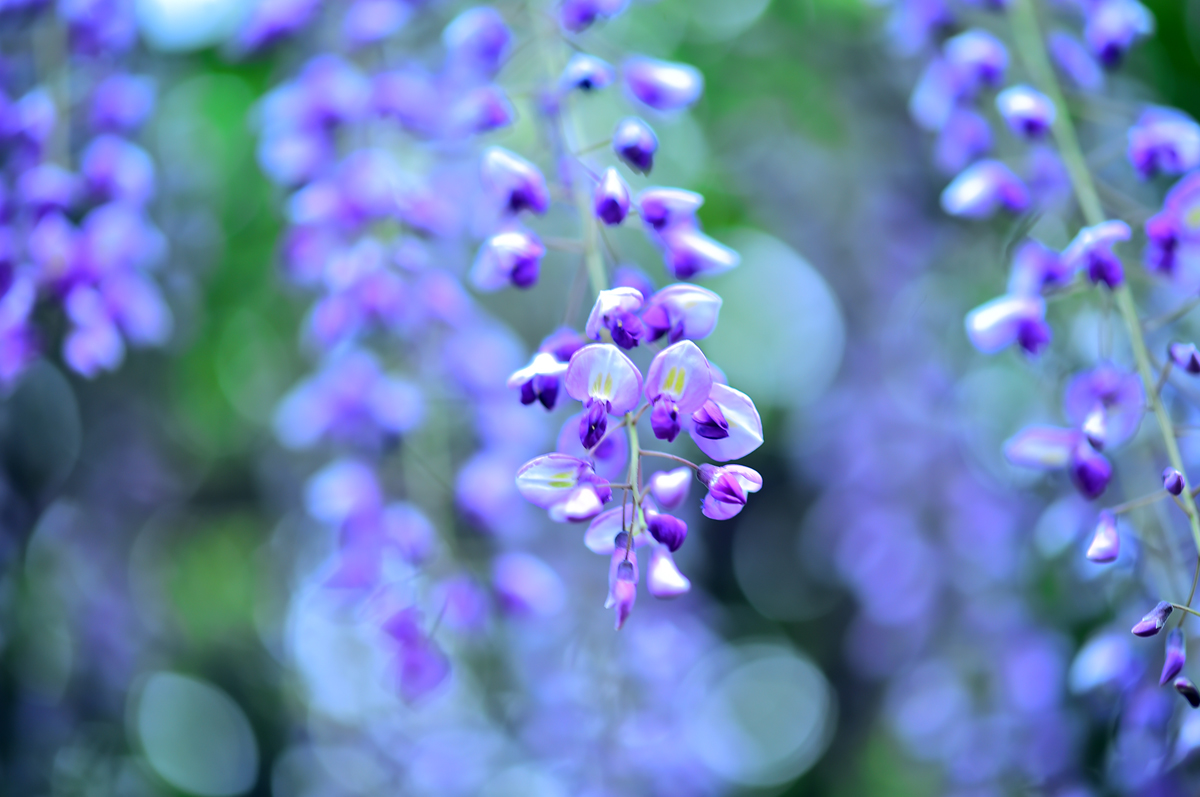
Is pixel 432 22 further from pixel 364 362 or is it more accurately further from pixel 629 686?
pixel 629 686

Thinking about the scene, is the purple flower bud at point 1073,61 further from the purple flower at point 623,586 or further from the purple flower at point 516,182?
the purple flower at point 623,586

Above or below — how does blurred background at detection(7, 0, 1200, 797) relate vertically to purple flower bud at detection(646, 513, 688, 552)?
below

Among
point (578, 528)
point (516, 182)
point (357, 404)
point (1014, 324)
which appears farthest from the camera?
point (578, 528)

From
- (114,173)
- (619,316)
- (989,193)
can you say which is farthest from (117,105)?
(989,193)

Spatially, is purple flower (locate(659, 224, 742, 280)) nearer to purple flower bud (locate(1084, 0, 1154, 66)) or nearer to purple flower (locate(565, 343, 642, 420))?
purple flower (locate(565, 343, 642, 420))

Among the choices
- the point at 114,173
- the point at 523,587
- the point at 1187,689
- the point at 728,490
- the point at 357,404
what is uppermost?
the point at 728,490

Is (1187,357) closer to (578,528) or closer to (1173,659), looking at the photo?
(1173,659)

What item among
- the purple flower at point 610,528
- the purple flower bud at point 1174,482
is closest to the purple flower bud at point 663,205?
the purple flower at point 610,528

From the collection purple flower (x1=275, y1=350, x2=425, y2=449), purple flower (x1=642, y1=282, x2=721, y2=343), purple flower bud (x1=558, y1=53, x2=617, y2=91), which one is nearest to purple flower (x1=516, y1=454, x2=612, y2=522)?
purple flower (x1=642, y1=282, x2=721, y2=343)
